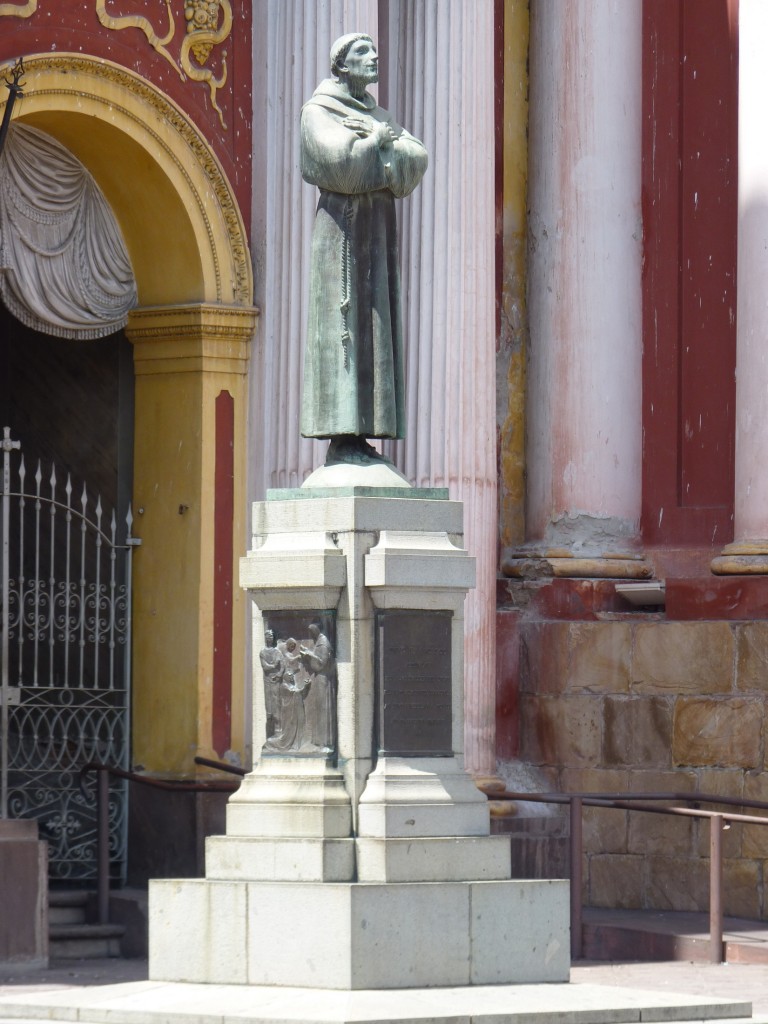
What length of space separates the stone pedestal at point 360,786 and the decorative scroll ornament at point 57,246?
4.55 m

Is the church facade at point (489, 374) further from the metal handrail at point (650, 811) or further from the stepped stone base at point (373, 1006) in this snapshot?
the stepped stone base at point (373, 1006)

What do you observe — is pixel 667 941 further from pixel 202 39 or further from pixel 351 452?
pixel 202 39

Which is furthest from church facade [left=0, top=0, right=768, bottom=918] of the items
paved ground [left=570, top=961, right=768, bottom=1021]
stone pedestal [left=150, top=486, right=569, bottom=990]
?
stone pedestal [left=150, top=486, right=569, bottom=990]

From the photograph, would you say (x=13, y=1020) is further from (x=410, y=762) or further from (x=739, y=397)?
(x=739, y=397)

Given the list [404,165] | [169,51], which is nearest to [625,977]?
[404,165]

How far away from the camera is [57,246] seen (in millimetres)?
15945

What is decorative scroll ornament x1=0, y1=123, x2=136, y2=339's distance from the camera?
15.7 meters

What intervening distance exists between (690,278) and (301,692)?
7.18m

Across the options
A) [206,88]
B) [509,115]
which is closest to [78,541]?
[206,88]

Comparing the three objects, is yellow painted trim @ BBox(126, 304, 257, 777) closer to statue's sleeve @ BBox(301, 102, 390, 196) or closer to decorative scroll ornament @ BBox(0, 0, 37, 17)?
decorative scroll ornament @ BBox(0, 0, 37, 17)

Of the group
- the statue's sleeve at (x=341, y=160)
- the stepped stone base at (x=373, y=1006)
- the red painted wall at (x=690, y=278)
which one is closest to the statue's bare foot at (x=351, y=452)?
the statue's sleeve at (x=341, y=160)

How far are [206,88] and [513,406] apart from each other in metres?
3.43

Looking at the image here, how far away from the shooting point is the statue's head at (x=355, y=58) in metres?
12.1

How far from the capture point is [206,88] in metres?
16.2
